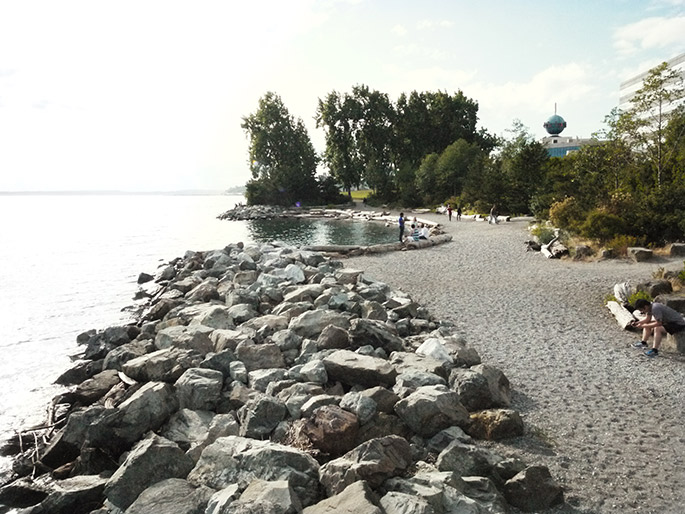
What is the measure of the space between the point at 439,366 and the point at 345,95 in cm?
8136

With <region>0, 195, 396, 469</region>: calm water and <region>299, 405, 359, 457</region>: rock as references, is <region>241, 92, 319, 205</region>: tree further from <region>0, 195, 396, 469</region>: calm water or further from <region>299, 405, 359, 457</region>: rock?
<region>299, 405, 359, 457</region>: rock

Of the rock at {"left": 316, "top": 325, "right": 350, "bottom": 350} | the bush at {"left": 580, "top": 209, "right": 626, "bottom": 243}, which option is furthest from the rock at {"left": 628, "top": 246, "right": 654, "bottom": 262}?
the rock at {"left": 316, "top": 325, "right": 350, "bottom": 350}

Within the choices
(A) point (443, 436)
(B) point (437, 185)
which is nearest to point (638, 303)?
(A) point (443, 436)

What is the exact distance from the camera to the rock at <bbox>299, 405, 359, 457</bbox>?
230 inches

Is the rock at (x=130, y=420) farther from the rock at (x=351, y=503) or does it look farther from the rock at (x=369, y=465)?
the rock at (x=351, y=503)

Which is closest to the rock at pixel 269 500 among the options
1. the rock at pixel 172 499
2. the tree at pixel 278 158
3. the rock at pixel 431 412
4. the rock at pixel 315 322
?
the rock at pixel 172 499

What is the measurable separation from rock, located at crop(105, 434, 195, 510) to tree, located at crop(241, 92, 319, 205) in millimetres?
82802

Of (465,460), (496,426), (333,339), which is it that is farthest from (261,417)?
(496,426)

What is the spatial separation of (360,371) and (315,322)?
2.94 meters

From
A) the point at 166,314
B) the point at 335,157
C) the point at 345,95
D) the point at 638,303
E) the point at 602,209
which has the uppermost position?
the point at 345,95

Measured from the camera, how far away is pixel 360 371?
7691 millimetres

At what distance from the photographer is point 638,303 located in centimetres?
1026

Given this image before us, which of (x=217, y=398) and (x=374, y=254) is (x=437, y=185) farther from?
(x=217, y=398)

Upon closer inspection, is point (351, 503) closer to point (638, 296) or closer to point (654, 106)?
point (638, 296)
